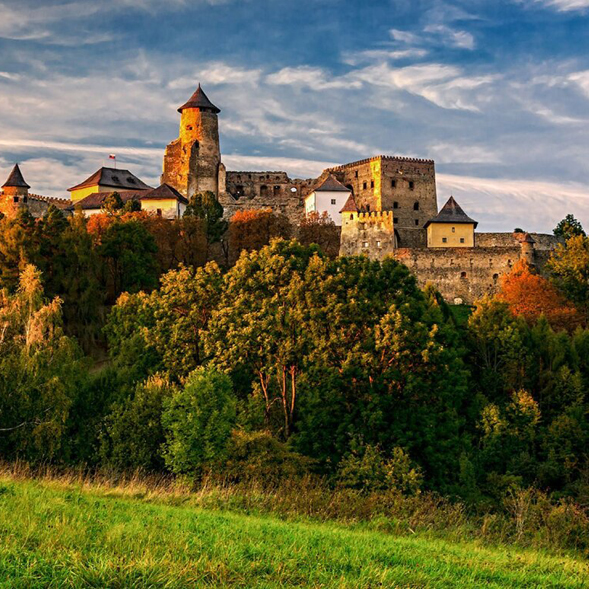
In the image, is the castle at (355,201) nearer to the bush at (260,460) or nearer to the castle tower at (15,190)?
the castle tower at (15,190)

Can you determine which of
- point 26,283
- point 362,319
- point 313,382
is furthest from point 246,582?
point 26,283

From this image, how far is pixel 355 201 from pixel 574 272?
31.6 m

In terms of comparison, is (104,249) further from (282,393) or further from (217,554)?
(217,554)

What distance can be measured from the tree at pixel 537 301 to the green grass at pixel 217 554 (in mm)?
38239

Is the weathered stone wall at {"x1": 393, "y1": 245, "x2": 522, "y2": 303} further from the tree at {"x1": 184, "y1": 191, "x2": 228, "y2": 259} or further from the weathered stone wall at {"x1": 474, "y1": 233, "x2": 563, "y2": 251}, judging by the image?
the tree at {"x1": 184, "y1": 191, "x2": 228, "y2": 259}

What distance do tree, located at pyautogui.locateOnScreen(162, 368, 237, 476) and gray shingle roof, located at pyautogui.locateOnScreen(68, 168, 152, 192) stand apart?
61.3m

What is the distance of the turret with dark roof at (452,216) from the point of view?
68.3m

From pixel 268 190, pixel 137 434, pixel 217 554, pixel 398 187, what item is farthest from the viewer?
pixel 268 190

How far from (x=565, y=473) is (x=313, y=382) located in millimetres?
14246

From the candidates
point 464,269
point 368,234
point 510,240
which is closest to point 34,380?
point 464,269

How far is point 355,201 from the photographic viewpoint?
82.1 metres

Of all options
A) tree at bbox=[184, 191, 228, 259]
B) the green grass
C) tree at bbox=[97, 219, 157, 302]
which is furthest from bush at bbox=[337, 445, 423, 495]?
tree at bbox=[184, 191, 228, 259]

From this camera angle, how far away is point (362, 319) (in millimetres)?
28922

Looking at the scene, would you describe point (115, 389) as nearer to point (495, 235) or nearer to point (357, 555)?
point (357, 555)
